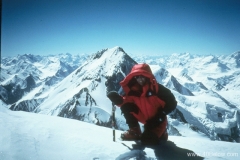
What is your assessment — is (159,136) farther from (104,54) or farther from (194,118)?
(104,54)

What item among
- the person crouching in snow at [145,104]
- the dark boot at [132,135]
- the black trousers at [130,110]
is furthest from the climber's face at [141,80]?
the dark boot at [132,135]

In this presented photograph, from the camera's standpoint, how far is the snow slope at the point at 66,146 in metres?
4.04

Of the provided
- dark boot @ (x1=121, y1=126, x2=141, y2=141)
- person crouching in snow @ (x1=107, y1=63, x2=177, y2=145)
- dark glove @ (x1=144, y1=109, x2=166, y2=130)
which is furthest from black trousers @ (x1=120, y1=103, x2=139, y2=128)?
dark glove @ (x1=144, y1=109, x2=166, y2=130)

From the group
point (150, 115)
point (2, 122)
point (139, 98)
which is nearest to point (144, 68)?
point (139, 98)

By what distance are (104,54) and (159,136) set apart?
173968 mm

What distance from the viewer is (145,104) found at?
16.1 ft

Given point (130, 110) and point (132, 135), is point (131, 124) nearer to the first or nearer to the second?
point (132, 135)

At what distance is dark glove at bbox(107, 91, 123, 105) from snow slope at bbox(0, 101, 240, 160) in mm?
1026

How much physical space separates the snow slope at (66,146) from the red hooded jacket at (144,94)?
3.21 ft

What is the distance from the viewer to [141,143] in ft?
15.4

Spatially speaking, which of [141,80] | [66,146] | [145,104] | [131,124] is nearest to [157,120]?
[145,104]

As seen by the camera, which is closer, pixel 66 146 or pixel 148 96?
pixel 66 146

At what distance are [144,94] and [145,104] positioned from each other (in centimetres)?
26

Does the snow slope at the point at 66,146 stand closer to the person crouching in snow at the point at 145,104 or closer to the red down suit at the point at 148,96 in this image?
the person crouching in snow at the point at 145,104
